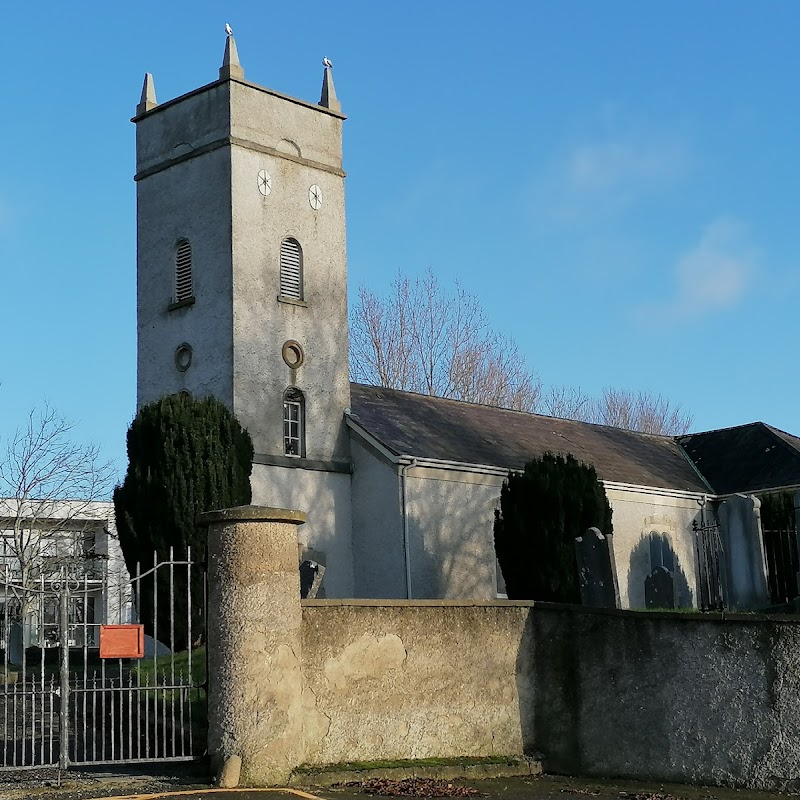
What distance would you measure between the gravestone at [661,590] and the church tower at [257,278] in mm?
7653

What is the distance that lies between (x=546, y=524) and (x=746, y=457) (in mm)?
11567

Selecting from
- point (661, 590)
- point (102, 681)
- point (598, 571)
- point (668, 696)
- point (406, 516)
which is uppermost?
point (406, 516)

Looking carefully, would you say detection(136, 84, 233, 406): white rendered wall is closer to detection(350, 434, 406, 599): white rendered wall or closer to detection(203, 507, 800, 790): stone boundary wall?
detection(350, 434, 406, 599): white rendered wall

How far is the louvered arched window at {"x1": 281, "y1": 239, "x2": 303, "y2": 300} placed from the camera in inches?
1017

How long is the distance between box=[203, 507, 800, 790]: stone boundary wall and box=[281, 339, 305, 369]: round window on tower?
13790 mm

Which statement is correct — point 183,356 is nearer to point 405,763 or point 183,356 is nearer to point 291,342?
point 291,342

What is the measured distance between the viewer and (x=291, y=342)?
25.6 meters

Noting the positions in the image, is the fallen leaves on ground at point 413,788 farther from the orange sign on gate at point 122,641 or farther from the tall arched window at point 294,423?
the tall arched window at point 294,423

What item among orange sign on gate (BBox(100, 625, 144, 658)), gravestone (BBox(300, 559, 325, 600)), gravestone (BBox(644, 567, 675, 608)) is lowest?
orange sign on gate (BBox(100, 625, 144, 658))

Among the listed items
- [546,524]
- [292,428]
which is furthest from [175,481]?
[546,524]

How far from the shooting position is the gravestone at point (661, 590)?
1934cm

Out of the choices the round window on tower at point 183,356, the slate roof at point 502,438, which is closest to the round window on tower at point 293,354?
the slate roof at point 502,438

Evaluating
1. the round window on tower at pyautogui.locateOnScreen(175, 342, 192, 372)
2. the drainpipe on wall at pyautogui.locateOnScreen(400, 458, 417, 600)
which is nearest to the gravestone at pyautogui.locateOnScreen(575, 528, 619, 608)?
the drainpipe on wall at pyautogui.locateOnScreen(400, 458, 417, 600)

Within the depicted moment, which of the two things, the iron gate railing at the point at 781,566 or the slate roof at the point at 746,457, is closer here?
the iron gate railing at the point at 781,566
